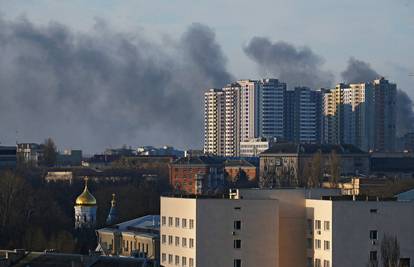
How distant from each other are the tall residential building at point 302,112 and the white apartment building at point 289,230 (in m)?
123

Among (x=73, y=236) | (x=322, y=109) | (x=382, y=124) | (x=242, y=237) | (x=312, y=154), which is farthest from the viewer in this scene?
(x=322, y=109)

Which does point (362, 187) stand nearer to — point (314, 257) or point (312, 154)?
point (312, 154)

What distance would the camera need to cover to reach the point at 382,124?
149875 mm

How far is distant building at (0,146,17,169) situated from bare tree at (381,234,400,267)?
239 feet

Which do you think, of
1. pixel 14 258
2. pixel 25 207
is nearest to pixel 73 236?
pixel 25 207

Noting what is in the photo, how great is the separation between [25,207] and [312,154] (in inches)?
1482

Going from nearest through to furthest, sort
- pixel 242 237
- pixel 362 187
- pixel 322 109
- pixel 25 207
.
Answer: pixel 242 237
pixel 25 207
pixel 362 187
pixel 322 109

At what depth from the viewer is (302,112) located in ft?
537

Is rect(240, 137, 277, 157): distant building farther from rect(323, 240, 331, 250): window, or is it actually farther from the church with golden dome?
rect(323, 240, 331, 250): window

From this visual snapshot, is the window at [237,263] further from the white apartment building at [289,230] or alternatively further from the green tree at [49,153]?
the green tree at [49,153]

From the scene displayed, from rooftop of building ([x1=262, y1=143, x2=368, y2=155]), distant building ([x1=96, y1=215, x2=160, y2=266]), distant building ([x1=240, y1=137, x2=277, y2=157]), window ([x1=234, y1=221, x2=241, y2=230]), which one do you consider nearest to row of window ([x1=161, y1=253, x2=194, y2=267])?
window ([x1=234, y1=221, x2=241, y2=230])

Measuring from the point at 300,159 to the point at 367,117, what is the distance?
44.6 metres

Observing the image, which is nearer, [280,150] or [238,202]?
[238,202]

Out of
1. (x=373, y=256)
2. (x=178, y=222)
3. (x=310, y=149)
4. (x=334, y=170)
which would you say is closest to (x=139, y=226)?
(x=178, y=222)
